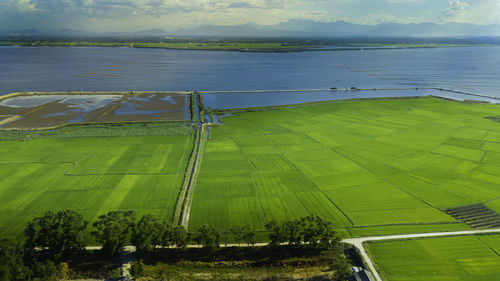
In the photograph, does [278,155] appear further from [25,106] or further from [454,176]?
[25,106]

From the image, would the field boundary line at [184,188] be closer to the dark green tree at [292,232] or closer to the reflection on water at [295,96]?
the dark green tree at [292,232]

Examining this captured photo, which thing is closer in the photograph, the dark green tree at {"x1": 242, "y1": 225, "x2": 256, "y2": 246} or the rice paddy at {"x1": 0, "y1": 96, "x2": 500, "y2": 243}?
the dark green tree at {"x1": 242, "y1": 225, "x2": 256, "y2": 246}

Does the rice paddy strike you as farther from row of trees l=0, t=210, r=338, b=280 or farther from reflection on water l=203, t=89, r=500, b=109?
reflection on water l=203, t=89, r=500, b=109

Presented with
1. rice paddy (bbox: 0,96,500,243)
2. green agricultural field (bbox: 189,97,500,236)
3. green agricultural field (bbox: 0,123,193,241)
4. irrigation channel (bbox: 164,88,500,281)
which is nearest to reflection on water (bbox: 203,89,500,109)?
irrigation channel (bbox: 164,88,500,281)

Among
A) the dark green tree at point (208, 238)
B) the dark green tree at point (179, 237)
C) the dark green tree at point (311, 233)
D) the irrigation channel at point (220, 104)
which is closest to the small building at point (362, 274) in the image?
the dark green tree at point (311, 233)

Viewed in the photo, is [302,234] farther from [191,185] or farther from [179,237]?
[191,185]

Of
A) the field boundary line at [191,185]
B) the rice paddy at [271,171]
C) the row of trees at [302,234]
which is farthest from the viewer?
the rice paddy at [271,171]

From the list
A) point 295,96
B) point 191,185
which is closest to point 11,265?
point 191,185
